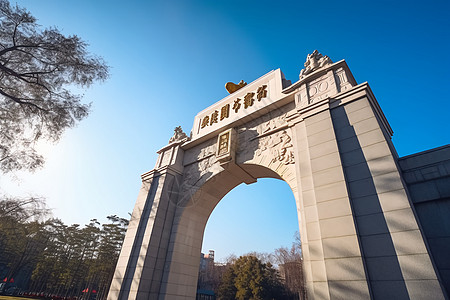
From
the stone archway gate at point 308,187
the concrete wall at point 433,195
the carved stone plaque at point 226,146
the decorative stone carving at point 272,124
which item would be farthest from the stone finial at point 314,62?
the concrete wall at point 433,195

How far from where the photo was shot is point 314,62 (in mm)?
7188

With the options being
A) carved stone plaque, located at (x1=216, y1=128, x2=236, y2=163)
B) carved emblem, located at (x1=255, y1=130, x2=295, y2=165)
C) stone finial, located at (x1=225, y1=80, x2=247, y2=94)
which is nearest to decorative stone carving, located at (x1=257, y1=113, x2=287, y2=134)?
carved emblem, located at (x1=255, y1=130, x2=295, y2=165)

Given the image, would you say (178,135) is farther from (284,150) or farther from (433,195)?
(433,195)

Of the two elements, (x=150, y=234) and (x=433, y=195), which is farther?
(x=150, y=234)

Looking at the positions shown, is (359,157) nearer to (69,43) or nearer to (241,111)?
(241,111)

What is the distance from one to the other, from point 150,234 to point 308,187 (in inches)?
232

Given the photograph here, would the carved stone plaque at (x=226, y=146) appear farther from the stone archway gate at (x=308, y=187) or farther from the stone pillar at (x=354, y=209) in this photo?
the stone pillar at (x=354, y=209)

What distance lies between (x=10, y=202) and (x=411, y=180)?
16492 millimetres

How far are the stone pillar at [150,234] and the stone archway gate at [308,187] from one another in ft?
0.13

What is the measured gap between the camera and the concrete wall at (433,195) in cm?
400

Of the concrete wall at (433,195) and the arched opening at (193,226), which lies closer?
the concrete wall at (433,195)

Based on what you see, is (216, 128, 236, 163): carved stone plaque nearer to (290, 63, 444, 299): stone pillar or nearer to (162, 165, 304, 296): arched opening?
(162, 165, 304, 296): arched opening

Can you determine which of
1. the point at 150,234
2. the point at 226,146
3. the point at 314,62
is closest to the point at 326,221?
the point at 226,146

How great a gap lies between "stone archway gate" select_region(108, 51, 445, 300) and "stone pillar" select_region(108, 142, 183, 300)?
39 mm
